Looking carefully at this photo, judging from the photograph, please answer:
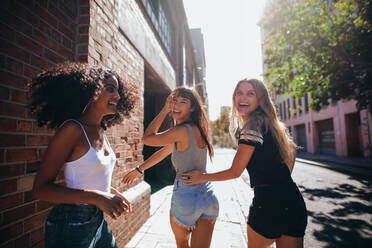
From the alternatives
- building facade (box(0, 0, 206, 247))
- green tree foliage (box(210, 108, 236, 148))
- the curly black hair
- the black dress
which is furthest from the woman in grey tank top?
green tree foliage (box(210, 108, 236, 148))

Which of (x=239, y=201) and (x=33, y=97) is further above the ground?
(x=33, y=97)

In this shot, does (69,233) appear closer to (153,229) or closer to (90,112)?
(90,112)

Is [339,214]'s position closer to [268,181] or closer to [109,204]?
[268,181]

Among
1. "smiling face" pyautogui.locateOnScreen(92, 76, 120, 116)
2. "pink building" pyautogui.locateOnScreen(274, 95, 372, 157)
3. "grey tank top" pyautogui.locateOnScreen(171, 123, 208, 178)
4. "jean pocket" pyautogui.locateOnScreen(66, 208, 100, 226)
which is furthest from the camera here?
"pink building" pyautogui.locateOnScreen(274, 95, 372, 157)

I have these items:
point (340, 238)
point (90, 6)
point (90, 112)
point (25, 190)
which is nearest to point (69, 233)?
point (25, 190)

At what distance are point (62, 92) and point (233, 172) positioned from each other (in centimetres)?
140

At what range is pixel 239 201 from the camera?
5.23 meters

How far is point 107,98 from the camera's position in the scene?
5.11 ft

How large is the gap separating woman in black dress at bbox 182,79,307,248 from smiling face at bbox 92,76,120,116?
83 centimetres

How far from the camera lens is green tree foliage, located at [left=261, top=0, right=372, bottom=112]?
805cm

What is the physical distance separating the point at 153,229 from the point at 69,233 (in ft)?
9.01

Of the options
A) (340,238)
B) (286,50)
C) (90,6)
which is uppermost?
(286,50)

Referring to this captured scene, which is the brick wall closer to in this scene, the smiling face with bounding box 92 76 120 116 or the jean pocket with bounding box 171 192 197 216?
the smiling face with bounding box 92 76 120 116

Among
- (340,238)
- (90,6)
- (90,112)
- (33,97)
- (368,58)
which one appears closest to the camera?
(33,97)
